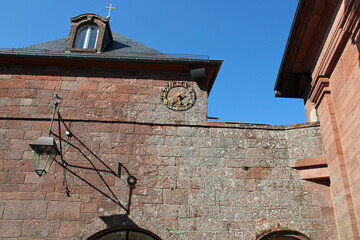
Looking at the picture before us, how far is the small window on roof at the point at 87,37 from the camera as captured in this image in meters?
7.52

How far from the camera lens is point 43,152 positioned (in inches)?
202

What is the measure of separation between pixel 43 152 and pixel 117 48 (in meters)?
3.52

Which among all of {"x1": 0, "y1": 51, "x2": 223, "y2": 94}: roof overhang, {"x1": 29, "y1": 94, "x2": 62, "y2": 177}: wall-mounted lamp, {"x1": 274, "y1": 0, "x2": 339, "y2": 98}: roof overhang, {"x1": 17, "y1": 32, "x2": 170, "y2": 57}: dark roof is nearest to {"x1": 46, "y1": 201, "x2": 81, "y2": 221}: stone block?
{"x1": 29, "y1": 94, "x2": 62, "y2": 177}: wall-mounted lamp

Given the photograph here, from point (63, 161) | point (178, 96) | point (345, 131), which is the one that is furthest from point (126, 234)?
point (345, 131)

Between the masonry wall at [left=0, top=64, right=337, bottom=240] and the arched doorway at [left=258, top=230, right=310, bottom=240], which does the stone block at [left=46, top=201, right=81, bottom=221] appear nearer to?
the masonry wall at [left=0, top=64, right=337, bottom=240]

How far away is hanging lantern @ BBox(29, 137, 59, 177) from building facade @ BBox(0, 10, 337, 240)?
0.66 meters

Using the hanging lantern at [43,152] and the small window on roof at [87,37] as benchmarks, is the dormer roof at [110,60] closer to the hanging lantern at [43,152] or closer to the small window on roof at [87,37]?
the small window on roof at [87,37]

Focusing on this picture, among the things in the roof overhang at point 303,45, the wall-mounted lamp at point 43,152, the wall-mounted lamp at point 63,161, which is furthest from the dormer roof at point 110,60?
the wall-mounted lamp at point 43,152

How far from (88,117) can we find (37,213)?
1.88 metres

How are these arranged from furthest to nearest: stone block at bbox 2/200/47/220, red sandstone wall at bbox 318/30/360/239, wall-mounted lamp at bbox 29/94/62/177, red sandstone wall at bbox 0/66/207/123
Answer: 1. red sandstone wall at bbox 0/66/207/123
2. stone block at bbox 2/200/47/220
3. wall-mounted lamp at bbox 29/94/62/177
4. red sandstone wall at bbox 318/30/360/239

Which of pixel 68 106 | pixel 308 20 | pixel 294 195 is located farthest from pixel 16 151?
pixel 308 20

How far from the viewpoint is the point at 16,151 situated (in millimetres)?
5906

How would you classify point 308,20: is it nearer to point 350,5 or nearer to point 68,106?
point 350,5

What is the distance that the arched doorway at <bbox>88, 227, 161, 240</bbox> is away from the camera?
546 centimetres
